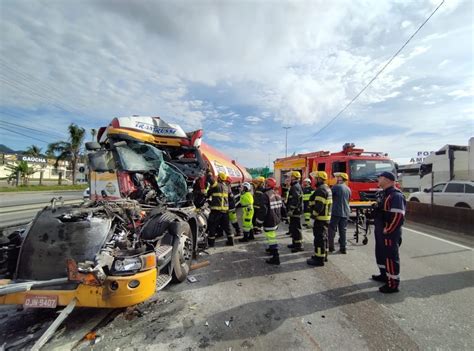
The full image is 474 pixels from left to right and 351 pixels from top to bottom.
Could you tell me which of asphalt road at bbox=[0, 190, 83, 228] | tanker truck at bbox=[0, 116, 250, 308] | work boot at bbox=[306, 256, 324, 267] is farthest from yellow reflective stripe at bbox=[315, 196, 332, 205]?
asphalt road at bbox=[0, 190, 83, 228]

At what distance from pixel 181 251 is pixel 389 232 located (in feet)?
10.4

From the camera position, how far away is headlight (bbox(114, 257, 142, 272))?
2666 mm

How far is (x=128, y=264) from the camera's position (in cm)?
270

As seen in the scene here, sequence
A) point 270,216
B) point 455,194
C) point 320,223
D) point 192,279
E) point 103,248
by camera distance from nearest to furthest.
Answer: point 103,248, point 192,279, point 320,223, point 270,216, point 455,194

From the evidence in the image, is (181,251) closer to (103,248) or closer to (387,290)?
(103,248)

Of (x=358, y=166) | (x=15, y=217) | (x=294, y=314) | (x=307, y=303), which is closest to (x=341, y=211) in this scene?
(x=307, y=303)

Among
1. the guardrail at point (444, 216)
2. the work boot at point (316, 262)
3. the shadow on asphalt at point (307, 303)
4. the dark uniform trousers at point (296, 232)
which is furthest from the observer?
the guardrail at point (444, 216)

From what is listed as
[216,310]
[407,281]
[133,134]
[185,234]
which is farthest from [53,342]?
[407,281]

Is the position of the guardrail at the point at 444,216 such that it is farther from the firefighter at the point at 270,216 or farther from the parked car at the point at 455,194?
the firefighter at the point at 270,216

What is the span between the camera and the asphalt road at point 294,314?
2.68 m

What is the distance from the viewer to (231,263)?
16.6 feet

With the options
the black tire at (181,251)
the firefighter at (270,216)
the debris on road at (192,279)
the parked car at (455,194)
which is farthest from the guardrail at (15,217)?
the parked car at (455,194)

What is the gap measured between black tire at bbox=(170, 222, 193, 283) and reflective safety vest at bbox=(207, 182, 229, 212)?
1798 millimetres

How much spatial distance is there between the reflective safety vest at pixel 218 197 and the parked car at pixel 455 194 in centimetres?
881
